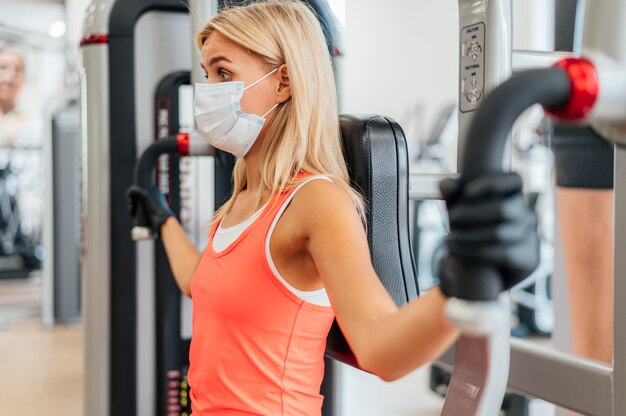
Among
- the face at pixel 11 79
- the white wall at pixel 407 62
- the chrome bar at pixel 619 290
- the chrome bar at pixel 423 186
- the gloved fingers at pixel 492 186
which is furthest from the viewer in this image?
the face at pixel 11 79

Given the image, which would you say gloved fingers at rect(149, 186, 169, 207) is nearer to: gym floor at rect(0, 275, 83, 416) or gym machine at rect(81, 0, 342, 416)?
gym machine at rect(81, 0, 342, 416)

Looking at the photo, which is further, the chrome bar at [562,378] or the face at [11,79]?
the face at [11,79]

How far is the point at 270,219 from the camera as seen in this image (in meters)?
1.23

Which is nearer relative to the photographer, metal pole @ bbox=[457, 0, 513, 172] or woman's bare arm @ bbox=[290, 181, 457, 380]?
woman's bare arm @ bbox=[290, 181, 457, 380]

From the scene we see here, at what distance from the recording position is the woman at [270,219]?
1.20 metres

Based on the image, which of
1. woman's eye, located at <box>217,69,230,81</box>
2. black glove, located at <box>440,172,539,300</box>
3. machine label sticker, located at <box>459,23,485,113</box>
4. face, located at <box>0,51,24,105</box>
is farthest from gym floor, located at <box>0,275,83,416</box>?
face, located at <box>0,51,24,105</box>

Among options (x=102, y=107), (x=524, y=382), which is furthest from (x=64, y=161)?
(x=524, y=382)

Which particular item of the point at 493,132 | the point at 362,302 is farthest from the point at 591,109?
the point at 362,302

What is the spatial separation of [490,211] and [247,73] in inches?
32.9

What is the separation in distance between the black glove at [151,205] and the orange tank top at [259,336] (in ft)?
2.26

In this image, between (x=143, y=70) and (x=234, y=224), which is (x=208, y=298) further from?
(x=143, y=70)

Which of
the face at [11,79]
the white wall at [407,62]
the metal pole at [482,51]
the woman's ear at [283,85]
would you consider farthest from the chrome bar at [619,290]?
the face at [11,79]

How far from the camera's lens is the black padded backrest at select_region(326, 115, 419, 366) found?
1.18 m

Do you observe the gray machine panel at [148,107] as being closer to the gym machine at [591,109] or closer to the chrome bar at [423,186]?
the chrome bar at [423,186]
